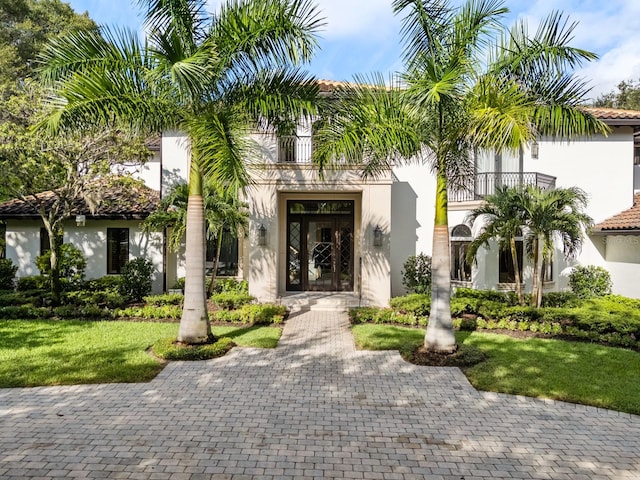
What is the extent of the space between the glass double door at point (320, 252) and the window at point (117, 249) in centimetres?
667

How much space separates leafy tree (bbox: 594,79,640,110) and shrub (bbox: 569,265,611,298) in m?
21.1

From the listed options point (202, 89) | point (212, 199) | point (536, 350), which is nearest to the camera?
point (202, 89)

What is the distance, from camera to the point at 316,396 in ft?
19.4

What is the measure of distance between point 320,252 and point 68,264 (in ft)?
29.4

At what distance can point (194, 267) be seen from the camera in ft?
26.4

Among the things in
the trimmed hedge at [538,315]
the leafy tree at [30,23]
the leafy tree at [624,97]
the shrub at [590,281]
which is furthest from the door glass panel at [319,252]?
the leafy tree at [624,97]

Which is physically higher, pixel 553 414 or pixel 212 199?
pixel 212 199

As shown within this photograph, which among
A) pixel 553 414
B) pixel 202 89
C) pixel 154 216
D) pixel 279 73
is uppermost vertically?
pixel 279 73

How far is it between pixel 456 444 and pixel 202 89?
677 cm

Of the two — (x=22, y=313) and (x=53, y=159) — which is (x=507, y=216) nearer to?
(x=53, y=159)

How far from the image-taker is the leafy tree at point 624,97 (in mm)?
28891

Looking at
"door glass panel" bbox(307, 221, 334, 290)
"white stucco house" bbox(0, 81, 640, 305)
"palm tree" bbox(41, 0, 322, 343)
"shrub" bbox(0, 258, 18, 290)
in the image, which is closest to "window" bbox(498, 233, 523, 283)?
"white stucco house" bbox(0, 81, 640, 305)

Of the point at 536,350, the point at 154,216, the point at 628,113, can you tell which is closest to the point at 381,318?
the point at 536,350

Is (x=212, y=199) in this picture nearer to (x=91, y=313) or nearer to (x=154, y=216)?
(x=154, y=216)
